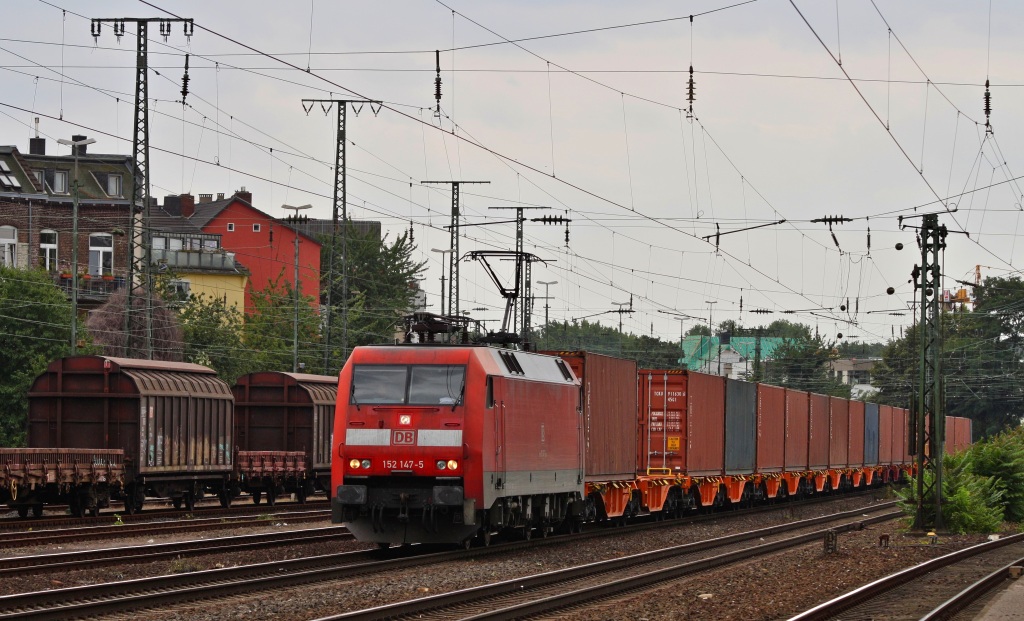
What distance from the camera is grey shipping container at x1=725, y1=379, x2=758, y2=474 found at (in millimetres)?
37906

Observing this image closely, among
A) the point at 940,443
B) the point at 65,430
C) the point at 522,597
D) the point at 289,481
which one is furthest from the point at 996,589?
the point at 289,481

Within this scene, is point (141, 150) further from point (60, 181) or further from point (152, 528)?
point (60, 181)

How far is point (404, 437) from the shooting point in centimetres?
2148

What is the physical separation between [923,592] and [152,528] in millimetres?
14191

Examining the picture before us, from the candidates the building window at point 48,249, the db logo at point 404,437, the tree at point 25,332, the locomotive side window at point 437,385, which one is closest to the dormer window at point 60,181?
the building window at point 48,249

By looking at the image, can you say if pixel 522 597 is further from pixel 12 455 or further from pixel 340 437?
pixel 12 455

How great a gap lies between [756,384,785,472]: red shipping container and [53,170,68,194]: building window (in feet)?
179

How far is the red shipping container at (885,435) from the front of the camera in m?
63.2

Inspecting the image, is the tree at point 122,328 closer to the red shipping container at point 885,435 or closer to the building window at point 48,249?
the building window at point 48,249

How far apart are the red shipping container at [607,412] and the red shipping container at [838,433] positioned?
2140 cm

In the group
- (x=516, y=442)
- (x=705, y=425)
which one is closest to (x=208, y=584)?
(x=516, y=442)

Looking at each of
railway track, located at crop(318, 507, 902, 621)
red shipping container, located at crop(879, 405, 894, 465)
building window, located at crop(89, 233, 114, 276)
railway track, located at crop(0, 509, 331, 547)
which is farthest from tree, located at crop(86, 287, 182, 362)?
railway track, located at crop(318, 507, 902, 621)

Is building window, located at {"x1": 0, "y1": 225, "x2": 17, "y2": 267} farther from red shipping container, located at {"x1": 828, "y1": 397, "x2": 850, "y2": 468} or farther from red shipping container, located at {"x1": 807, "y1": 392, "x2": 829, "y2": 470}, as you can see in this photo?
red shipping container, located at {"x1": 807, "y1": 392, "x2": 829, "y2": 470}

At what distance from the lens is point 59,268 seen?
7706 centimetres
